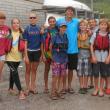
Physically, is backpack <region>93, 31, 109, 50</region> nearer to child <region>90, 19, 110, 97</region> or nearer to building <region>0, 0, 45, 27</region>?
child <region>90, 19, 110, 97</region>

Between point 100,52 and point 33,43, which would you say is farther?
point 100,52

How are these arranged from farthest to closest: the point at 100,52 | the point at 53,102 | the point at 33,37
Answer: the point at 100,52 → the point at 33,37 → the point at 53,102

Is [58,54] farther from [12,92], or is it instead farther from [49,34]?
[12,92]

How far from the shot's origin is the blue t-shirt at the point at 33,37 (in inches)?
373

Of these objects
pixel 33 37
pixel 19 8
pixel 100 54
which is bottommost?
pixel 100 54

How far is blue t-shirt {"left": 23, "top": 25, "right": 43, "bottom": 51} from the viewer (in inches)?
373

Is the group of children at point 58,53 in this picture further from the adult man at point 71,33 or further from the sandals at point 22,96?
the adult man at point 71,33

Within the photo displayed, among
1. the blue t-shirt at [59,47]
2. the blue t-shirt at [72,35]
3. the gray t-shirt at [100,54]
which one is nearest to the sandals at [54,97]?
the blue t-shirt at [59,47]

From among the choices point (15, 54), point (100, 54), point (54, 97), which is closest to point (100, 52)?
point (100, 54)

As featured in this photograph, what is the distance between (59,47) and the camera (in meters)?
9.27

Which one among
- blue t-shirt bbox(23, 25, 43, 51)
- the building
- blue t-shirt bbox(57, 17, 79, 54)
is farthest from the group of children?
the building

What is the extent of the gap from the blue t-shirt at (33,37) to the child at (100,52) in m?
1.23

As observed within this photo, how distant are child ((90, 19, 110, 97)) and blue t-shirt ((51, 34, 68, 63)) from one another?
70cm

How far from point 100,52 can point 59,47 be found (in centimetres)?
103
